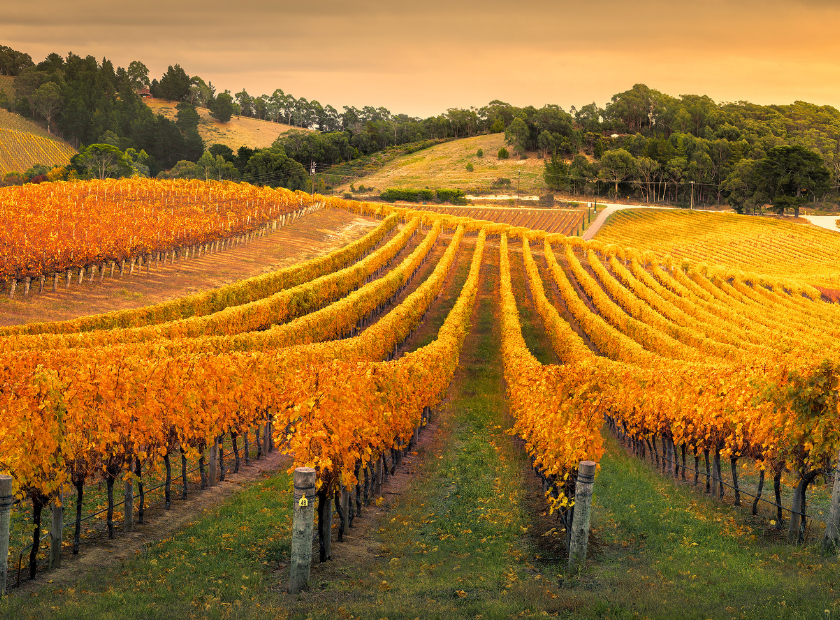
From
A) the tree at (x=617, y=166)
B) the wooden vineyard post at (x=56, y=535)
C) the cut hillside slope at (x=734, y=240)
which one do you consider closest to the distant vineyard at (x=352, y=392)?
the wooden vineyard post at (x=56, y=535)

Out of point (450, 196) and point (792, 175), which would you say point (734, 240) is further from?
point (450, 196)

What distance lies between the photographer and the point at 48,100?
193875mm

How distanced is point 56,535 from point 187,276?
4927 centimetres

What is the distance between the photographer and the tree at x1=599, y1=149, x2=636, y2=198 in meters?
158

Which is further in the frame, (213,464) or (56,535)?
(213,464)

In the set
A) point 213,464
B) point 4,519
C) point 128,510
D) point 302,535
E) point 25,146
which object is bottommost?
point 213,464

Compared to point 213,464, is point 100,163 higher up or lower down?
higher up

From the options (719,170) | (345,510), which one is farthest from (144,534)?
(719,170)

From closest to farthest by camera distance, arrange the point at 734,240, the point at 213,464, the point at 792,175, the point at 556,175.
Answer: the point at 213,464, the point at 734,240, the point at 792,175, the point at 556,175

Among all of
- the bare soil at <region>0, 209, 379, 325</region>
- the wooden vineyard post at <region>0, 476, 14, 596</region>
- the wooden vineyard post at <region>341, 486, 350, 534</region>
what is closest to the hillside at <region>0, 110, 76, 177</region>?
the bare soil at <region>0, 209, 379, 325</region>

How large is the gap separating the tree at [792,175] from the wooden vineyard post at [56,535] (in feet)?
463

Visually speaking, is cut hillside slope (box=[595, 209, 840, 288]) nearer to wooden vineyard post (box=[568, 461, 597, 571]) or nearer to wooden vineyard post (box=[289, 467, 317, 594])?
wooden vineyard post (box=[568, 461, 597, 571])

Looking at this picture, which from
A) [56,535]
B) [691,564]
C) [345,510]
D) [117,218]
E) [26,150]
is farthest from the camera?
[26,150]

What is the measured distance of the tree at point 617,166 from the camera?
15800cm
